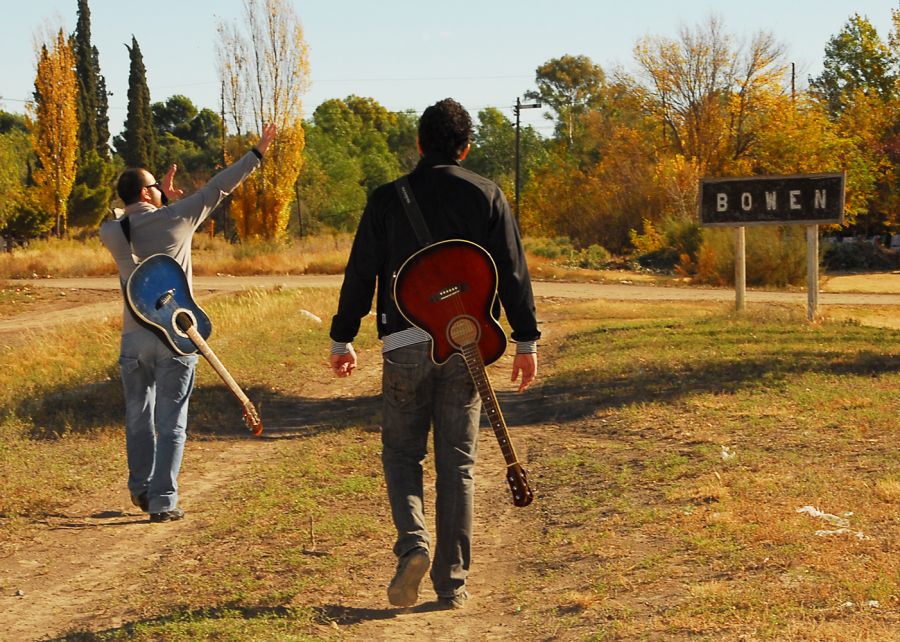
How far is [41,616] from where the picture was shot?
17.4 feet

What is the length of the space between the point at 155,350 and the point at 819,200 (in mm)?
13840

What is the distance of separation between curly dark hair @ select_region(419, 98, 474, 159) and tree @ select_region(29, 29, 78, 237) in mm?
45881

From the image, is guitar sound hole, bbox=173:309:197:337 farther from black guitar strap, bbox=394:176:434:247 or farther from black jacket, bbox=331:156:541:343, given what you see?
black guitar strap, bbox=394:176:434:247

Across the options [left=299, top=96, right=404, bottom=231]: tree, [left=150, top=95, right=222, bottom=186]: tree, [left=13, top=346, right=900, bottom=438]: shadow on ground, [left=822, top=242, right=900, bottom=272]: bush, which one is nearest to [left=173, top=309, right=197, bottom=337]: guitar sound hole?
[left=13, top=346, right=900, bottom=438]: shadow on ground

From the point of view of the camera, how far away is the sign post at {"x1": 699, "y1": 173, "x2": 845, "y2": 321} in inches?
A: 722

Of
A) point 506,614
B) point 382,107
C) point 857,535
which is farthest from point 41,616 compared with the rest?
point 382,107

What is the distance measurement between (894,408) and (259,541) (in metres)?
5.80

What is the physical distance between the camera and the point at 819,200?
60.2ft

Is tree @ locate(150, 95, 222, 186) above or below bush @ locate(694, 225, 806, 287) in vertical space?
above

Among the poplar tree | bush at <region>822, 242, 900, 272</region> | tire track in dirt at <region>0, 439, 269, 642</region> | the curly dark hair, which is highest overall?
the poplar tree

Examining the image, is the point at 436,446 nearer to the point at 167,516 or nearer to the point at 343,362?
the point at 343,362

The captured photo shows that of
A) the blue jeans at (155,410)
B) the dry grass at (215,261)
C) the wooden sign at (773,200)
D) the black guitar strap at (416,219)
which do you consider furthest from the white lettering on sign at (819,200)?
the dry grass at (215,261)

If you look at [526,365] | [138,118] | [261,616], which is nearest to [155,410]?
[261,616]

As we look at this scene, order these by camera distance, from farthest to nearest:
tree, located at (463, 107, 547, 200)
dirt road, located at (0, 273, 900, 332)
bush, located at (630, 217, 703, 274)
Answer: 1. tree, located at (463, 107, 547, 200)
2. bush, located at (630, 217, 703, 274)
3. dirt road, located at (0, 273, 900, 332)
